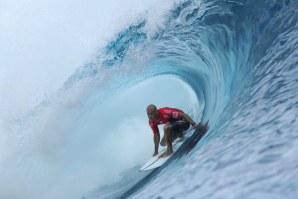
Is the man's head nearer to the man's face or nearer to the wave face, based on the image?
the man's face

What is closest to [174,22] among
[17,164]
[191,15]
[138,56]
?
[191,15]

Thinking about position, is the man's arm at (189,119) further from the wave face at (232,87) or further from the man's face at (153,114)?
the man's face at (153,114)

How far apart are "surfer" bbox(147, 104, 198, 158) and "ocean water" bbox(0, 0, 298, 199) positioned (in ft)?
1.74

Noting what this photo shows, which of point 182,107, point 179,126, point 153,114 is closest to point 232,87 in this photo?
point 179,126

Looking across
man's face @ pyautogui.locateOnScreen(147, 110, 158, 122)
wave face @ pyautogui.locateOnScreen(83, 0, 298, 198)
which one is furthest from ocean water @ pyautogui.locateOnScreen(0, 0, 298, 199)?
man's face @ pyautogui.locateOnScreen(147, 110, 158, 122)

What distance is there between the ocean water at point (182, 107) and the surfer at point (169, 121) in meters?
0.53

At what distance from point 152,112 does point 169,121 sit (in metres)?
0.44

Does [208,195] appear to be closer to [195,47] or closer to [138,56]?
[195,47]

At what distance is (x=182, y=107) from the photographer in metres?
10.9

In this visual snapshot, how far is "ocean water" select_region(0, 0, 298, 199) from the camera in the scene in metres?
2.46

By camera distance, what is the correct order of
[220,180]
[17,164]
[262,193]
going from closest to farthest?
[262,193] < [220,180] < [17,164]

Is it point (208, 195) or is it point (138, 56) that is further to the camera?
point (138, 56)

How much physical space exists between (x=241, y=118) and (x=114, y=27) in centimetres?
707

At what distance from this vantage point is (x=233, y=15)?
21.4ft
